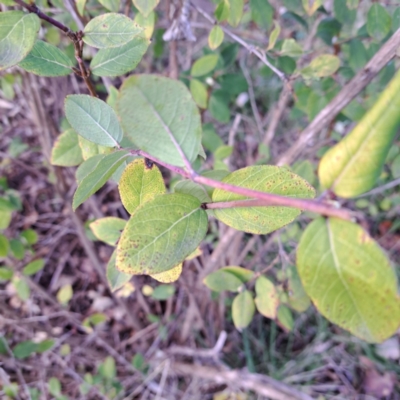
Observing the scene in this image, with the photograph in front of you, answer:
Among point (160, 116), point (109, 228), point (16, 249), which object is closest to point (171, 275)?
point (160, 116)

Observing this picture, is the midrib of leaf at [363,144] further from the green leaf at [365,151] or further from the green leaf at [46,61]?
the green leaf at [46,61]

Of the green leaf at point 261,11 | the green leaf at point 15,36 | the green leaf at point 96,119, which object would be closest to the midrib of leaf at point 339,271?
the green leaf at point 96,119

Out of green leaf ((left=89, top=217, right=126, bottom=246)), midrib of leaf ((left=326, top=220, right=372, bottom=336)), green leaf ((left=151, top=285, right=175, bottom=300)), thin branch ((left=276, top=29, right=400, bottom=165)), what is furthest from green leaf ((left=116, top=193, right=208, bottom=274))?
green leaf ((left=151, top=285, right=175, bottom=300))

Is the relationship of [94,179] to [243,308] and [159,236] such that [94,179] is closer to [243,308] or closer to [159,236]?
[159,236]

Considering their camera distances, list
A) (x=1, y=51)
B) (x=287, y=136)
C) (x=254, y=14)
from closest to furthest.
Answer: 1. (x=1, y=51)
2. (x=254, y=14)
3. (x=287, y=136)

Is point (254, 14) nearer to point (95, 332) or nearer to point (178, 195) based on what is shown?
point (178, 195)

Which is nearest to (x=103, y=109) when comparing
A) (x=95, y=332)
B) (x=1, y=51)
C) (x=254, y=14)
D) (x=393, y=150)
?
(x=1, y=51)

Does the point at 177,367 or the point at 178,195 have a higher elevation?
the point at 178,195
